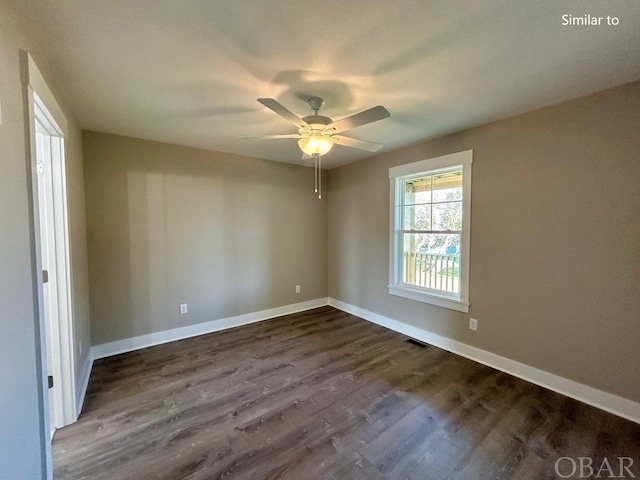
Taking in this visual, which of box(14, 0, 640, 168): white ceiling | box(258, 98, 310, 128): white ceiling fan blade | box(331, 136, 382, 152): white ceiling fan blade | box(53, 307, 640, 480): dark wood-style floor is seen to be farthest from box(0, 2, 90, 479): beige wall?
box(331, 136, 382, 152): white ceiling fan blade

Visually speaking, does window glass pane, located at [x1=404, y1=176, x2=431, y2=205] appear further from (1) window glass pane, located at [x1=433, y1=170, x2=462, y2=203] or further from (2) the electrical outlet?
(2) the electrical outlet

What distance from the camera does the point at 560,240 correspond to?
226 centimetres

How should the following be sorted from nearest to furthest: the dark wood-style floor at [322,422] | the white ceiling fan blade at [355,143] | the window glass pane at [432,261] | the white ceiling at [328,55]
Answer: the white ceiling at [328,55] → the dark wood-style floor at [322,422] → the white ceiling fan blade at [355,143] → the window glass pane at [432,261]

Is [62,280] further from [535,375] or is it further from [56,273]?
[535,375]

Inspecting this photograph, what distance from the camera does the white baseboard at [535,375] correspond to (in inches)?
78.2

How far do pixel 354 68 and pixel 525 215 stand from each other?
2.04m

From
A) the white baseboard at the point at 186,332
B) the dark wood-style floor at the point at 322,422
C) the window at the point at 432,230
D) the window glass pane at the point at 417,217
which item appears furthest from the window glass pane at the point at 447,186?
the white baseboard at the point at 186,332

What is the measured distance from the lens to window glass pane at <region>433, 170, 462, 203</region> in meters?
3.03

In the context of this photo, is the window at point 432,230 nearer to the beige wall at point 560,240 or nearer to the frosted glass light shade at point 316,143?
the beige wall at point 560,240

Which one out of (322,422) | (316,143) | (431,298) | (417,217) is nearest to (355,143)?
(316,143)

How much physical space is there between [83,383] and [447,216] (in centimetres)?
396

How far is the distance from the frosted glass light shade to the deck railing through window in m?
2.03

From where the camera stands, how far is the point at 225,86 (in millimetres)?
1933

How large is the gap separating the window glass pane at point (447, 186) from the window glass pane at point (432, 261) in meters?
0.45
